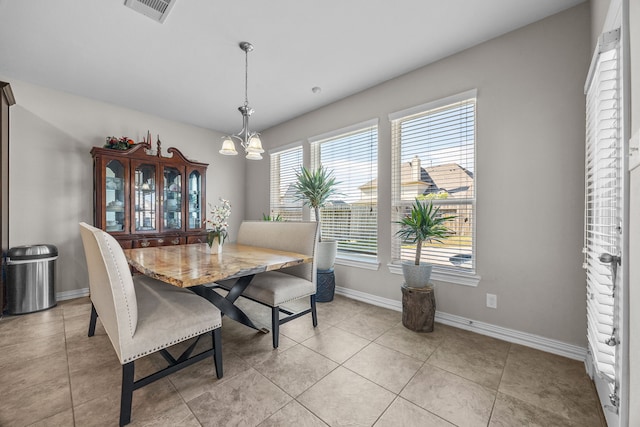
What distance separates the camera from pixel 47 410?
143 cm

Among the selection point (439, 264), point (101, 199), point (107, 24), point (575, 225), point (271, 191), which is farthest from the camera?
point (271, 191)

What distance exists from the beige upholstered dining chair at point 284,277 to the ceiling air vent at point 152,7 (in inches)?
77.9

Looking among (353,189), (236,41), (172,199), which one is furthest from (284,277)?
(172,199)

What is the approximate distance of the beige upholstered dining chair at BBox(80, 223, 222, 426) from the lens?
129 centimetres

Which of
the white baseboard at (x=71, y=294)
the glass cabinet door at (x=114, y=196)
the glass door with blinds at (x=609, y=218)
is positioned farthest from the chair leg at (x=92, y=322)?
the glass door with blinds at (x=609, y=218)

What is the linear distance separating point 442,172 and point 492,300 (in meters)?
1.27

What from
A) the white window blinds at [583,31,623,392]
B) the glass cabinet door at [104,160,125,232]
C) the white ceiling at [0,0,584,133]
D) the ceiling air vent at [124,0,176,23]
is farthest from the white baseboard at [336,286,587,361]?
the glass cabinet door at [104,160,125,232]

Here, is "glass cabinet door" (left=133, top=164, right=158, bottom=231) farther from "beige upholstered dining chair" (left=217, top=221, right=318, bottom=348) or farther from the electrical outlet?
the electrical outlet

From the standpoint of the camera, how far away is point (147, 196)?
12.0 ft

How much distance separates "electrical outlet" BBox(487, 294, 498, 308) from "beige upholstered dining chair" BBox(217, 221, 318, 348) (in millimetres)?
1568

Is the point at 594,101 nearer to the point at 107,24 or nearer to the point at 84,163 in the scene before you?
the point at 107,24

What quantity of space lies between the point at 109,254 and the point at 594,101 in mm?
2752

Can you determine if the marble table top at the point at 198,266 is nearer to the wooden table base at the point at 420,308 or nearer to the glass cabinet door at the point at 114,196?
the wooden table base at the point at 420,308

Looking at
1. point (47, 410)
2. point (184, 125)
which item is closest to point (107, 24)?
point (184, 125)
